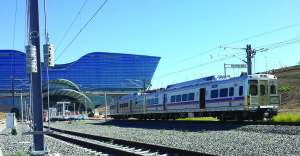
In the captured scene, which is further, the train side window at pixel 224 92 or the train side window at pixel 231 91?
the train side window at pixel 224 92

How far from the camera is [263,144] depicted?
40.8 ft

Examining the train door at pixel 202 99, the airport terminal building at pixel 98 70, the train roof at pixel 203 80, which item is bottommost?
the train door at pixel 202 99

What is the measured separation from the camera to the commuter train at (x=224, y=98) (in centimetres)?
2117

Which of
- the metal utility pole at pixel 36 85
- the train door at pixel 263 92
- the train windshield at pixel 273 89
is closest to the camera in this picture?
the metal utility pole at pixel 36 85

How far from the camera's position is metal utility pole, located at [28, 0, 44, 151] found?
A: 12383 millimetres

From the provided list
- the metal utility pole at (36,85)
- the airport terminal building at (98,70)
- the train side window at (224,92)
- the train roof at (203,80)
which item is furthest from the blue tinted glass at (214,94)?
the airport terminal building at (98,70)

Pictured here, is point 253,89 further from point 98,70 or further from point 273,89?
point 98,70

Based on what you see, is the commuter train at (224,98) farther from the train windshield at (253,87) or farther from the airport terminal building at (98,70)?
the airport terminal building at (98,70)

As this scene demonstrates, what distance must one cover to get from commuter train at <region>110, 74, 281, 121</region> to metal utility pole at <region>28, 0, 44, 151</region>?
12975mm

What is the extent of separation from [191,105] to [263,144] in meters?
14.9

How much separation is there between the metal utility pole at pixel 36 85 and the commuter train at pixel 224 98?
1298 centimetres

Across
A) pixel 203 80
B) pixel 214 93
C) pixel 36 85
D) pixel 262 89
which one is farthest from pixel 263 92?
pixel 36 85

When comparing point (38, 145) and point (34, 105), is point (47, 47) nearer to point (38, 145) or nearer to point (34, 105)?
point (34, 105)

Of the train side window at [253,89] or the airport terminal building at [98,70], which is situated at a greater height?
the airport terminal building at [98,70]
